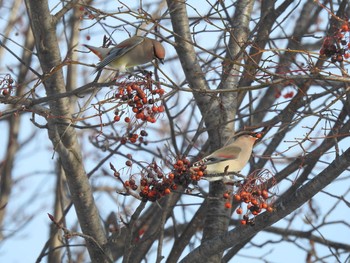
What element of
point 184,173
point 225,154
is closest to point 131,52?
point 225,154

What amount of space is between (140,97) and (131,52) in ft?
4.55

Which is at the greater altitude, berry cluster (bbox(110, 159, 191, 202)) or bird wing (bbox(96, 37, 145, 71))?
bird wing (bbox(96, 37, 145, 71))

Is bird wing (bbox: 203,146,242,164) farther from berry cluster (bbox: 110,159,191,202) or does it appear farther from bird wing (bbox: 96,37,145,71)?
berry cluster (bbox: 110,159,191,202)

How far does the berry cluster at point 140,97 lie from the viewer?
3650mm

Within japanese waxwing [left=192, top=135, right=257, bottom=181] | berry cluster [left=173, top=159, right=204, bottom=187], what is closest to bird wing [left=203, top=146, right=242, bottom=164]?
japanese waxwing [left=192, top=135, right=257, bottom=181]

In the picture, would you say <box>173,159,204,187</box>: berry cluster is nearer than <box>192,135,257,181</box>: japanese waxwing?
Yes

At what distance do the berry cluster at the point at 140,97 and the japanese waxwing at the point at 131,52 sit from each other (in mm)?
948

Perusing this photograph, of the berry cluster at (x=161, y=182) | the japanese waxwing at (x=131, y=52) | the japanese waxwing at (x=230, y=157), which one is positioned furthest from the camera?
the japanese waxwing at (x=131, y=52)

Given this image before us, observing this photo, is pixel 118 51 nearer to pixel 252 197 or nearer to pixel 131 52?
pixel 131 52

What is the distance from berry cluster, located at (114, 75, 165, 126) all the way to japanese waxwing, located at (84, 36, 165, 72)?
948mm

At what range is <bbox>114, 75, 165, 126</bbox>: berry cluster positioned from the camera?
12.0 ft

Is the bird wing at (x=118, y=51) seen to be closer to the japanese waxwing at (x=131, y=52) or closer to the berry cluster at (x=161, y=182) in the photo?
the japanese waxwing at (x=131, y=52)

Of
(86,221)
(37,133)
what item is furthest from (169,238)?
(86,221)

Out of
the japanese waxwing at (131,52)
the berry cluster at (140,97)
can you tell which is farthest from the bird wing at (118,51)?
the berry cluster at (140,97)
